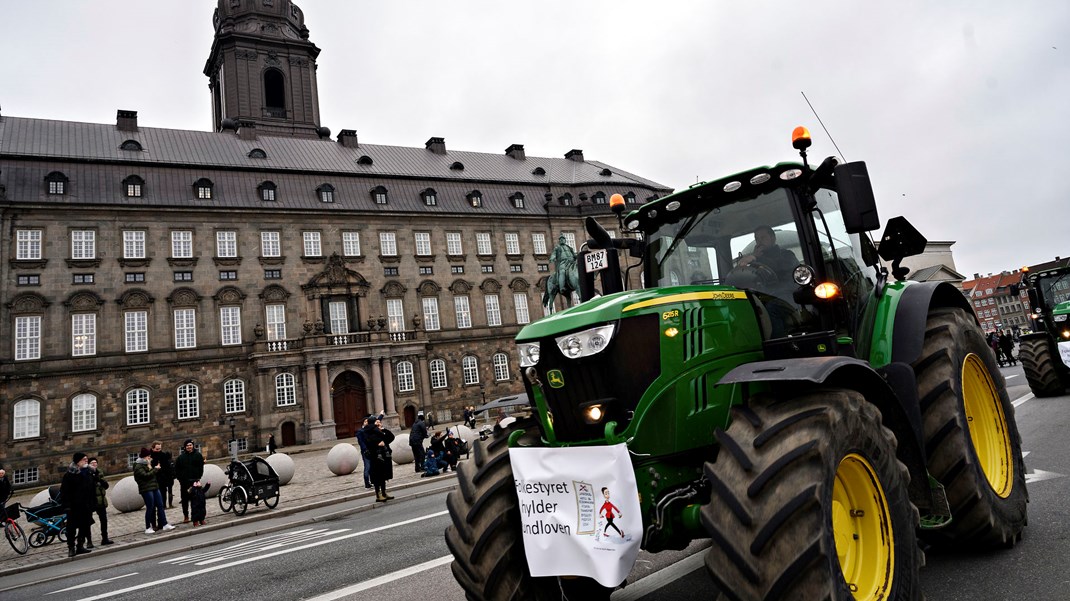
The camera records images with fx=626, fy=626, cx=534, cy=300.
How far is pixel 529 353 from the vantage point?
3.73 metres

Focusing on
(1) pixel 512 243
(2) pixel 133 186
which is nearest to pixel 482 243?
(1) pixel 512 243

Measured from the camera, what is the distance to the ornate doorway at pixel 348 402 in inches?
1661

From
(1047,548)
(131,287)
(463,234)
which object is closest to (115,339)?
(131,287)

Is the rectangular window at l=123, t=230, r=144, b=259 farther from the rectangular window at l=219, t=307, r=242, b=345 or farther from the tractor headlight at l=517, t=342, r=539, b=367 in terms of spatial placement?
the tractor headlight at l=517, t=342, r=539, b=367

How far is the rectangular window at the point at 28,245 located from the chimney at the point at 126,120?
1162cm

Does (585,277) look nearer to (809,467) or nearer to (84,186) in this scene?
(809,467)

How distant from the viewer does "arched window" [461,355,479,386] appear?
47531 mm

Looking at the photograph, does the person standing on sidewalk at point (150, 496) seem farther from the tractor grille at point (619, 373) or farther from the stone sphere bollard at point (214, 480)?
the tractor grille at point (619, 373)

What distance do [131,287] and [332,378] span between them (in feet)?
43.5

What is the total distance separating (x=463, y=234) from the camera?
5059 cm

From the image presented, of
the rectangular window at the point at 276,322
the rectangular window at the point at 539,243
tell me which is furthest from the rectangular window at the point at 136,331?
the rectangular window at the point at 539,243

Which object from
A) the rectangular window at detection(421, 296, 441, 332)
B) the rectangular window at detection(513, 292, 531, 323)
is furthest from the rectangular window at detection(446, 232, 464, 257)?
the rectangular window at detection(513, 292, 531, 323)

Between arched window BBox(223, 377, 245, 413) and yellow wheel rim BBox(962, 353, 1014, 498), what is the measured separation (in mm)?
41199

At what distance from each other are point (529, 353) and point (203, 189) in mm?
44924
